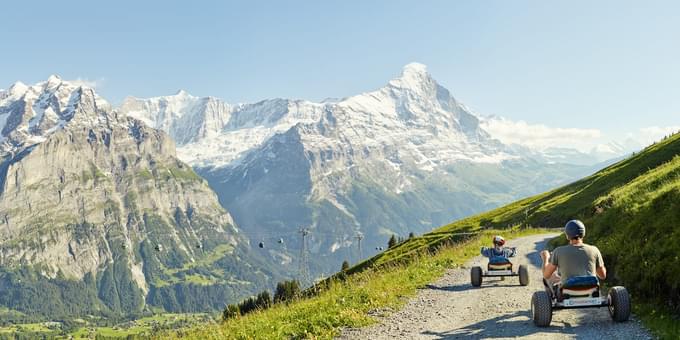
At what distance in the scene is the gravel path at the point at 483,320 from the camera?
15750 mm

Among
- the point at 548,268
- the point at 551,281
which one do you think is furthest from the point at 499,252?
the point at 548,268

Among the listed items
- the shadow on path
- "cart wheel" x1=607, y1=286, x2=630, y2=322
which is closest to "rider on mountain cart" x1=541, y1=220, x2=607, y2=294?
"cart wheel" x1=607, y1=286, x2=630, y2=322

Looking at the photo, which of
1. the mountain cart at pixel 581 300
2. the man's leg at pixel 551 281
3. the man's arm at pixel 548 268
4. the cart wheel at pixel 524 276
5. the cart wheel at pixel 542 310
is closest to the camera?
the mountain cart at pixel 581 300

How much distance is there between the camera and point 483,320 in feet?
61.5

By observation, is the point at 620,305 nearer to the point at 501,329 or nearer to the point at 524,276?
the point at 501,329

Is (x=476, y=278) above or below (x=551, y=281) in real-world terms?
below

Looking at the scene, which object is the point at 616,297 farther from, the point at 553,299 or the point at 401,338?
the point at 401,338

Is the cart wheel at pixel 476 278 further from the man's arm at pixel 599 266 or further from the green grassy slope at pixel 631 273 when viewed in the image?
the man's arm at pixel 599 266

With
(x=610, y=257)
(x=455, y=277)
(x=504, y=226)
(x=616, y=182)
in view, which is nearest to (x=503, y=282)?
(x=455, y=277)

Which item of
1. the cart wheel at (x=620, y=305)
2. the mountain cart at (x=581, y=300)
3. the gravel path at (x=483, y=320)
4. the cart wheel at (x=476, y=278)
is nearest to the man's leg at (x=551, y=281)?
the mountain cart at (x=581, y=300)

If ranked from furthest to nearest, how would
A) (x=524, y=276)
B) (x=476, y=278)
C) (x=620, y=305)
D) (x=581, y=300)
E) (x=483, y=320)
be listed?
(x=476, y=278)
(x=524, y=276)
(x=483, y=320)
(x=581, y=300)
(x=620, y=305)

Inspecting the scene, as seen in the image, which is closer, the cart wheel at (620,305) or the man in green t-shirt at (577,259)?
the cart wheel at (620,305)

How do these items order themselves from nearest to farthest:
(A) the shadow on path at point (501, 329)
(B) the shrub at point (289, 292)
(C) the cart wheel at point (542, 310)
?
(A) the shadow on path at point (501, 329) < (C) the cart wheel at point (542, 310) < (B) the shrub at point (289, 292)

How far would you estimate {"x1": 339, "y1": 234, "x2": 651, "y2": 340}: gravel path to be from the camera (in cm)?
1575
